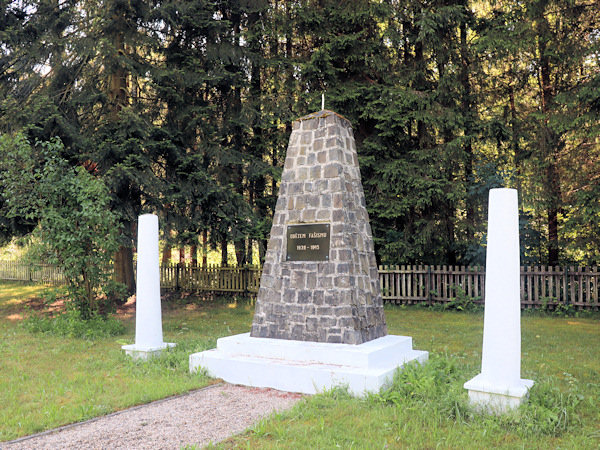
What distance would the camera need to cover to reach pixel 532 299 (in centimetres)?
1223

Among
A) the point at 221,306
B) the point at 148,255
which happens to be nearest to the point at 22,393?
the point at 148,255

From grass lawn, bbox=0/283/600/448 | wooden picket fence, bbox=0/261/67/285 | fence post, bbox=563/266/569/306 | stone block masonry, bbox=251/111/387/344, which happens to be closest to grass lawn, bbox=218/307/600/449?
grass lawn, bbox=0/283/600/448

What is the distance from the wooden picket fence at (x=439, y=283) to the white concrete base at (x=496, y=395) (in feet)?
27.3

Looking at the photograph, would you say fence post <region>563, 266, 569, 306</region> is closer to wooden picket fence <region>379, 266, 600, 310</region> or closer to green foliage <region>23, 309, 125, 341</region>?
wooden picket fence <region>379, 266, 600, 310</region>

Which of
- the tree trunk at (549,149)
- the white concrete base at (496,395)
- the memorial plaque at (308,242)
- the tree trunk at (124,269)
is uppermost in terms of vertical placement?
the tree trunk at (549,149)

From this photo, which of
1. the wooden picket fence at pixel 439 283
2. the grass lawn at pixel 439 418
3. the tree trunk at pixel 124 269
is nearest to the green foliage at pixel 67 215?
the wooden picket fence at pixel 439 283

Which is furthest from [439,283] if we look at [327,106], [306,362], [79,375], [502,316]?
[79,375]

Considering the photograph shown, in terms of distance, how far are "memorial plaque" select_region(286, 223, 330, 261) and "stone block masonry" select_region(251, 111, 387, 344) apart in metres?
0.01

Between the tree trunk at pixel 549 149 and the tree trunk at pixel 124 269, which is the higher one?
the tree trunk at pixel 549 149

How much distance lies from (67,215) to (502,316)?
318 inches

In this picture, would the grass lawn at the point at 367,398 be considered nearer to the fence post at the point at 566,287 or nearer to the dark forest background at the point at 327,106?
the fence post at the point at 566,287

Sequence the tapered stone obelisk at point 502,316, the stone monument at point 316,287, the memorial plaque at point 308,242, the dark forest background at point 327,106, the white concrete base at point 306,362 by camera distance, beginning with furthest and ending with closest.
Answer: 1. the dark forest background at point 327,106
2. the memorial plaque at point 308,242
3. the stone monument at point 316,287
4. the white concrete base at point 306,362
5. the tapered stone obelisk at point 502,316

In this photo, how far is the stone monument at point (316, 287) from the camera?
6016 mm

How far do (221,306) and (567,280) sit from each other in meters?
8.82
